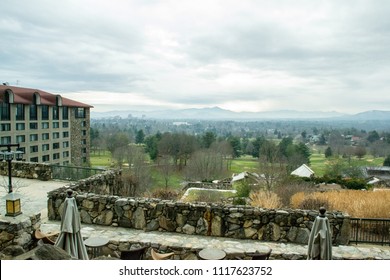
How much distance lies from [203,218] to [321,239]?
3286mm

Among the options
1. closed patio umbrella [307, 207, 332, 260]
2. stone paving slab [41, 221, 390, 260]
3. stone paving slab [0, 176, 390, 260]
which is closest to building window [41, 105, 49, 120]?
stone paving slab [0, 176, 390, 260]

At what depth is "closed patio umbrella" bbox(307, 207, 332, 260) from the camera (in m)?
4.32

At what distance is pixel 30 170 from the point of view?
12.0 m

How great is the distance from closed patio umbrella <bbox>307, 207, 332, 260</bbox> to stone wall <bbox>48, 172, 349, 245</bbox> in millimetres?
2557

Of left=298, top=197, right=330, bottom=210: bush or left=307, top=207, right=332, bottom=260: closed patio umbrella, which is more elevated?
left=307, top=207, right=332, bottom=260: closed patio umbrella

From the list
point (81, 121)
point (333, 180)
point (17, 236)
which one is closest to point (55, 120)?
point (81, 121)

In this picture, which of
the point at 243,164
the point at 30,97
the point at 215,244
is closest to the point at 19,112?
the point at 30,97

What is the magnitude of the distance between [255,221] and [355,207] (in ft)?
15.4

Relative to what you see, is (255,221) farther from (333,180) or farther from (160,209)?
(333,180)

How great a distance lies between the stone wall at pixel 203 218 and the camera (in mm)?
6957

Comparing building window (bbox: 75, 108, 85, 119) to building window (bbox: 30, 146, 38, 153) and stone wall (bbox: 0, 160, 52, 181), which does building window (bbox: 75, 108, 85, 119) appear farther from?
stone wall (bbox: 0, 160, 52, 181)

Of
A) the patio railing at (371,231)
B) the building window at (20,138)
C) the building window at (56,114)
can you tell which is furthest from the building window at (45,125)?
the patio railing at (371,231)
